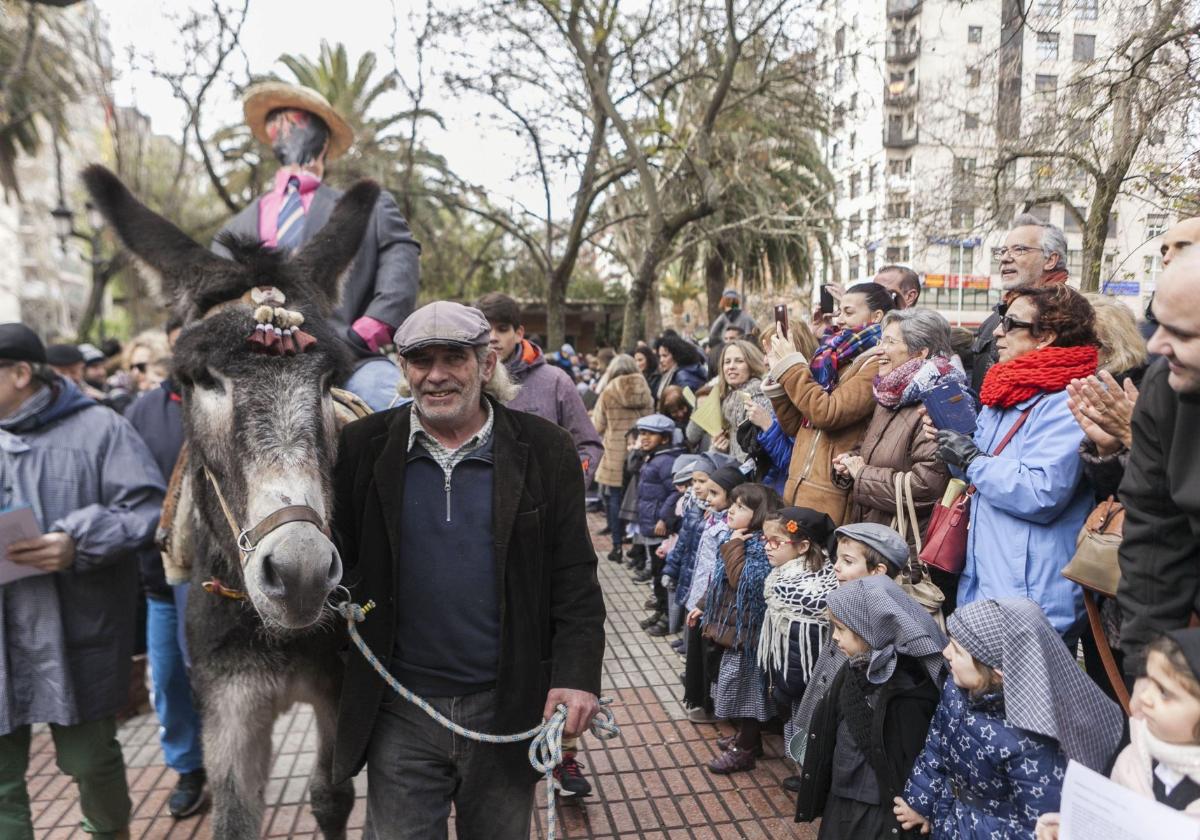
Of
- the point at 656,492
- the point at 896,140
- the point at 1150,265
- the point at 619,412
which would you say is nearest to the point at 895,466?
the point at 656,492

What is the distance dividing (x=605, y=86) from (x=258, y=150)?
34.7ft

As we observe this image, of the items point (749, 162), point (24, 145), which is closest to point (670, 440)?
point (749, 162)

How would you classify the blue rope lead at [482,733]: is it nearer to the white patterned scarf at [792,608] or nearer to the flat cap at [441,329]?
the flat cap at [441,329]

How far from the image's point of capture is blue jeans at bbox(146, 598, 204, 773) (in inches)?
165

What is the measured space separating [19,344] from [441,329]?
2.06 meters

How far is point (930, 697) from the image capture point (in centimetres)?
303

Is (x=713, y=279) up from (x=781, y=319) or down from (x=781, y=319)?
up

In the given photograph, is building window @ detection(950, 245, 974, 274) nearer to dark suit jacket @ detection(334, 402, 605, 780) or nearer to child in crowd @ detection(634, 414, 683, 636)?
child in crowd @ detection(634, 414, 683, 636)

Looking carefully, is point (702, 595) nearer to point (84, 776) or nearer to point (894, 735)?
point (894, 735)

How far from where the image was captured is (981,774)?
8.42ft

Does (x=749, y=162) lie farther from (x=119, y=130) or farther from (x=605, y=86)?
(x=119, y=130)

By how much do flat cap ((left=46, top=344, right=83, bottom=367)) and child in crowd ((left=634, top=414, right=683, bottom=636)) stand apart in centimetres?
510

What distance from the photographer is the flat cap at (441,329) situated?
2.32 m

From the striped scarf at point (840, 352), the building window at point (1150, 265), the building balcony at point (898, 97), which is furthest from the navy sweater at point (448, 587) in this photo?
the building balcony at point (898, 97)
